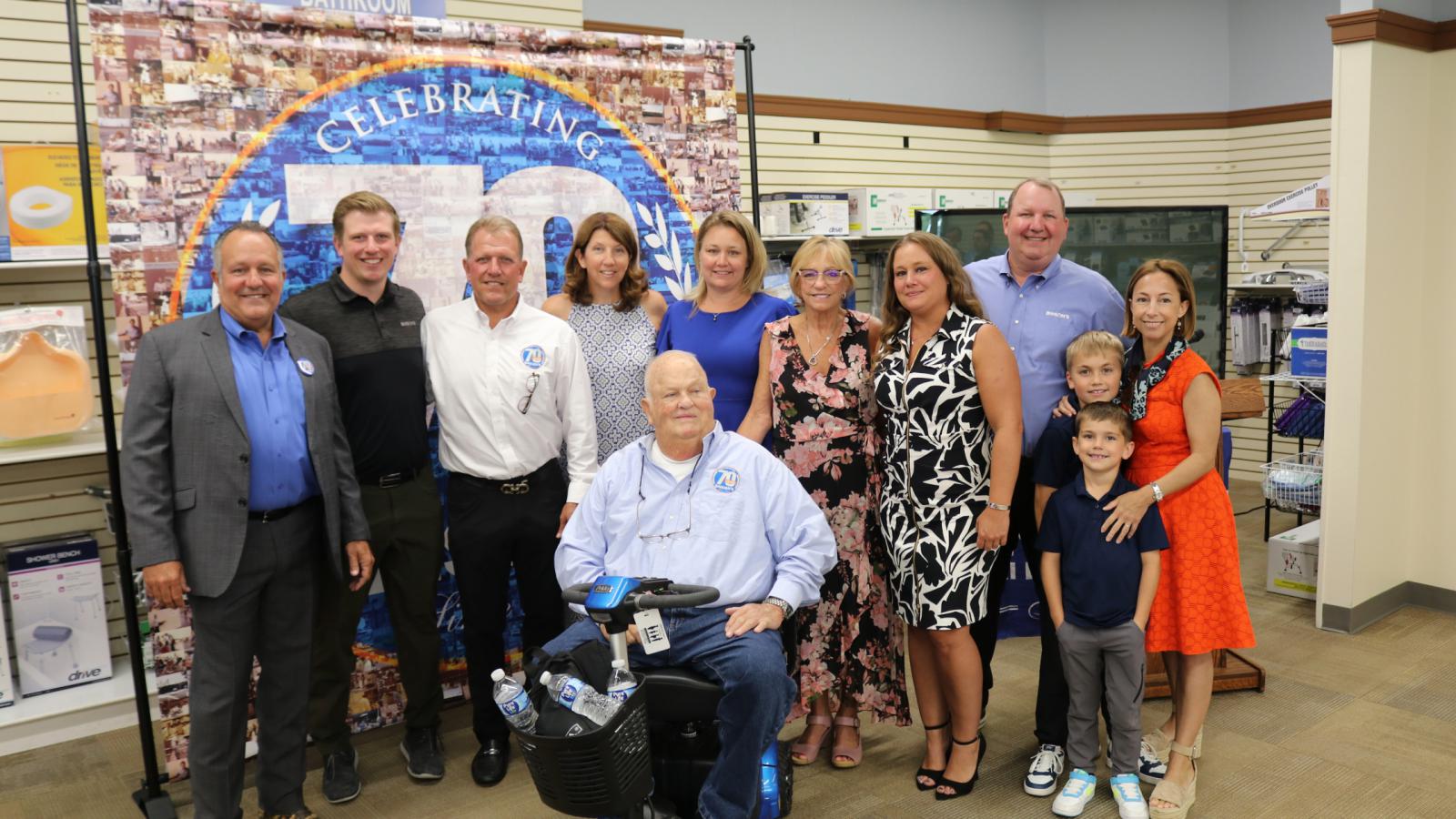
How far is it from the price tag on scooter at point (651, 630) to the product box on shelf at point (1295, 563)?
364 cm

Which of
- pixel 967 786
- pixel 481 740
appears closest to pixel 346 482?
pixel 481 740

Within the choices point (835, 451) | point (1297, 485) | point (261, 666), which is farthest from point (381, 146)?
point (1297, 485)

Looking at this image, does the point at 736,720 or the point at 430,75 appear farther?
the point at 430,75

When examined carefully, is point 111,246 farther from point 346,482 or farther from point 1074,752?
point 1074,752

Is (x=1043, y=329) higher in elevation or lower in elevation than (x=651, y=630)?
higher

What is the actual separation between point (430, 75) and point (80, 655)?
245 centimetres

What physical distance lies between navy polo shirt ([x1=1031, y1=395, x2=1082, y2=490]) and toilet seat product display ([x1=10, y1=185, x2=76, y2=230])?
339cm

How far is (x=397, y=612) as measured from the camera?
344 cm

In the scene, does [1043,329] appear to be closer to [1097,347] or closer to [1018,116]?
[1097,347]

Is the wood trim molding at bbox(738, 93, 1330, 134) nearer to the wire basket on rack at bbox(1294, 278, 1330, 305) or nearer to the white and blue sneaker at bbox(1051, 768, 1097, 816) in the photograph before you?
the wire basket on rack at bbox(1294, 278, 1330, 305)

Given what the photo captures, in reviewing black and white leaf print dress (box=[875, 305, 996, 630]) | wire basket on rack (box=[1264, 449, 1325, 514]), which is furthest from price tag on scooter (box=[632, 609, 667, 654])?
wire basket on rack (box=[1264, 449, 1325, 514])

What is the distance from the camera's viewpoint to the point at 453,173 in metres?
3.80

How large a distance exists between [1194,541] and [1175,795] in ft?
2.30

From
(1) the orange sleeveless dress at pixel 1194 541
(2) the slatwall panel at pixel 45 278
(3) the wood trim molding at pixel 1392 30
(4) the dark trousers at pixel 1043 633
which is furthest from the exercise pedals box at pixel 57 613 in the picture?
(3) the wood trim molding at pixel 1392 30
